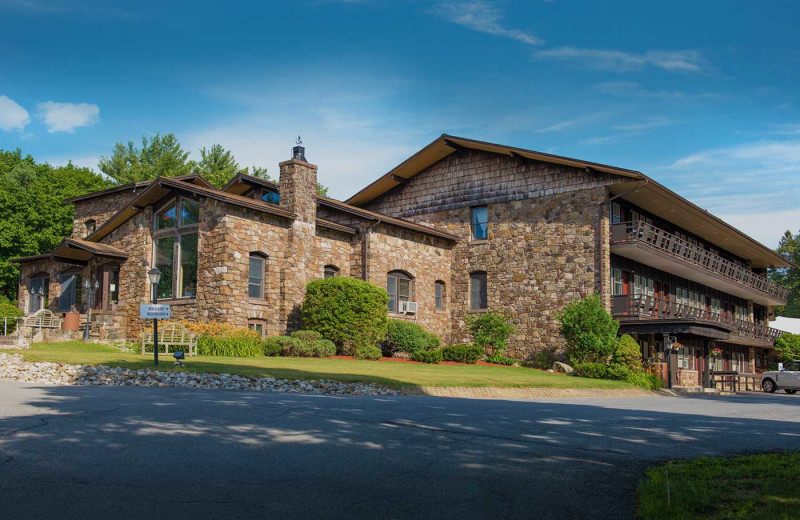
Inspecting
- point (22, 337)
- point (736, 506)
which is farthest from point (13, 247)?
point (736, 506)

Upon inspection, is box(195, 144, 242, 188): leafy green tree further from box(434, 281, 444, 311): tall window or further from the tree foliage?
box(434, 281, 444, 311): tall window

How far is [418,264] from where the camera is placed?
31.2m

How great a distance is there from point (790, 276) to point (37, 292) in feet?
284

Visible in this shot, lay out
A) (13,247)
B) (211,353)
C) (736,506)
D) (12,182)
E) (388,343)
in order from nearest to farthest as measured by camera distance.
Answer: (736,506)
(211,353)
(388,343)
(13,247)
(12,182)

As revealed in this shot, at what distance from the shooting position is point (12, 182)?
49812mm

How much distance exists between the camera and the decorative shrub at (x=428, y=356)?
86.4 feet

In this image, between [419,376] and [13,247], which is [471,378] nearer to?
[419,376]

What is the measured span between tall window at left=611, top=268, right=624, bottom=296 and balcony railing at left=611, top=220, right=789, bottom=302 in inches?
69.3

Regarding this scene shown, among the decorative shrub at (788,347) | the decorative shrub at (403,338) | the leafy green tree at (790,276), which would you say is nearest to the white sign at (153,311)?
the decorative shrub at (403,338)

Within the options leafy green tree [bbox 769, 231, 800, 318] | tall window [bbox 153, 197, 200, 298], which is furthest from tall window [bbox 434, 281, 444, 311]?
leafy green tree [bbox 769, 231, 800, 318]

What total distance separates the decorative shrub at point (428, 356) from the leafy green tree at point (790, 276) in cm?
6929

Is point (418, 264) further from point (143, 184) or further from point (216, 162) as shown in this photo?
point (216, 162)

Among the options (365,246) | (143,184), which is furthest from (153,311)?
(143,184)

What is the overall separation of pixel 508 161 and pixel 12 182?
35.4 meters
